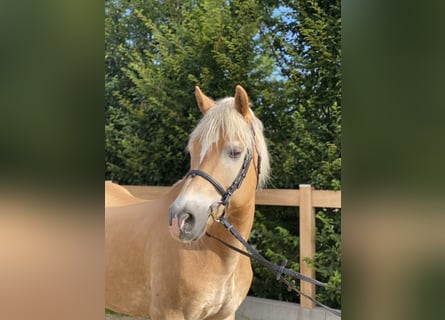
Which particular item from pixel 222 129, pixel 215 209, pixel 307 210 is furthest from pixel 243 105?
pixel 307 210

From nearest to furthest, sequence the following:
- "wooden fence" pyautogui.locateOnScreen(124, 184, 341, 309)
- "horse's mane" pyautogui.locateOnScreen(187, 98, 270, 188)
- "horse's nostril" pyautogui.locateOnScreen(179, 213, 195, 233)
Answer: "horse's nostril" pyautogui.locateOnScreen(179, 213, 195, 233) < "horse's mane" pyautogui.locateOnScreen(187, 98, 270, 188) < "wooden fence" pyautogui.locateOnScreen(124, 184, 341, 309)

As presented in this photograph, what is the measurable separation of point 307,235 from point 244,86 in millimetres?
1092

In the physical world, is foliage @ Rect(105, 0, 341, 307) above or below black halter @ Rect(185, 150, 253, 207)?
above

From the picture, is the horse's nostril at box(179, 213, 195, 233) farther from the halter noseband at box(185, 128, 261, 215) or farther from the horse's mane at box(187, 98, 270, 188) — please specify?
the horse's mane at box(187, 98, 270, 188)

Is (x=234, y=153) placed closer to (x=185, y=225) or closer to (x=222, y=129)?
(x=222, y=129)

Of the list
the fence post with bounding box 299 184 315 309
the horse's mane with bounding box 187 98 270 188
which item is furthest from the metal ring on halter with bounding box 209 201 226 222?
the fence post with bounding box 299 184 315 309

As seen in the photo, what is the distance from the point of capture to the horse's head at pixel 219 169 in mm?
1261

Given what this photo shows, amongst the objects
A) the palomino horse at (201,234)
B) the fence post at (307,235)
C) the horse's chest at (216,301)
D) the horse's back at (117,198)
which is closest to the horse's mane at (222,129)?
the palomino horse at (201,234)

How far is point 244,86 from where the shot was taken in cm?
266

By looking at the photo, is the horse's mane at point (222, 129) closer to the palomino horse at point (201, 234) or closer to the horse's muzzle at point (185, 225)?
the palomino horse at point (201, 234)

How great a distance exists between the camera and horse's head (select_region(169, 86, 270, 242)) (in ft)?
4.14
